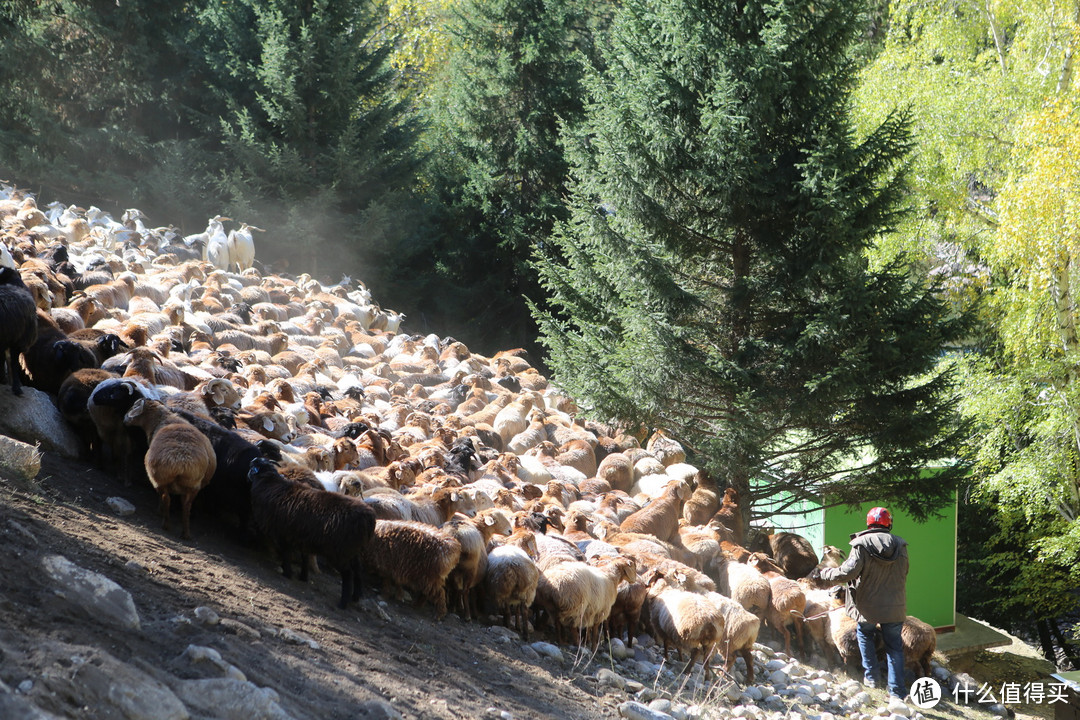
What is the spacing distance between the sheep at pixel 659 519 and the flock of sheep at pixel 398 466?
39 millimetres

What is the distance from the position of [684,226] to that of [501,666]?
26.7 ft

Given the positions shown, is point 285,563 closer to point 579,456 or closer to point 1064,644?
point 579,456

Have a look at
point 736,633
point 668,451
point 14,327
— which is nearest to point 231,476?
point 14,327

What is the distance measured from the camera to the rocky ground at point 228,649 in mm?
4520

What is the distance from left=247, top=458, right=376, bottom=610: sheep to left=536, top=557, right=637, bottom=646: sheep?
1.96 m

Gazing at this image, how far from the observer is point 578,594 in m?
8.62

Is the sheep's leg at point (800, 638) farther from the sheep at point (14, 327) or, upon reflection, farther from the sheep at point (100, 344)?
the sheep at point (14, 327)

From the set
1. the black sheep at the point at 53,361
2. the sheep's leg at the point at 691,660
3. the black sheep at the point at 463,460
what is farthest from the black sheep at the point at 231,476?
the sheep's leg at the point at 691,660

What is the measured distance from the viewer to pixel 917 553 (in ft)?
48.1

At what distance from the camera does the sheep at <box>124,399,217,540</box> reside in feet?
23.6

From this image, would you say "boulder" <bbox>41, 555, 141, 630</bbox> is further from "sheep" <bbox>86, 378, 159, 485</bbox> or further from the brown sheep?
the brown sheep

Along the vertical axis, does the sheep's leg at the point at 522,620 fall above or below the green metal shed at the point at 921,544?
below

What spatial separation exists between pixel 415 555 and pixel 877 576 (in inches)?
203

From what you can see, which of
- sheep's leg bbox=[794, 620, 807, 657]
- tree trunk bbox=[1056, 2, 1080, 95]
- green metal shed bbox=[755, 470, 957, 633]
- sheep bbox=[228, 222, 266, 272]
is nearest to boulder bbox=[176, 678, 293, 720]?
sheep's leg bbox=[794, 620, 807, 657]
